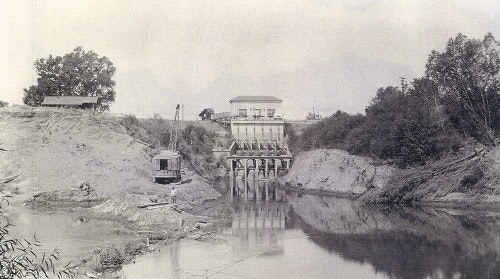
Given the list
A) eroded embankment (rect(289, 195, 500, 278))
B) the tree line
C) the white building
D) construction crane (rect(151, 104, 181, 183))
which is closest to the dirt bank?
construction crane (rect(151, 104, 181, 183))

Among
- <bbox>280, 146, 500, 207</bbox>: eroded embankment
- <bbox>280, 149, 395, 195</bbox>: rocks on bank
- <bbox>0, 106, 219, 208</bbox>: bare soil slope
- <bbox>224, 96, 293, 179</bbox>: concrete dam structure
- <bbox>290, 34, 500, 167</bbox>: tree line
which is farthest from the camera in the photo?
<bbox>224, 96, 293, 179</bbox>: concrete dam structure

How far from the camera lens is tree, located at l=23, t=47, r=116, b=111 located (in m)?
53.9

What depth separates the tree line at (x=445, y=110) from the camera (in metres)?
40.4

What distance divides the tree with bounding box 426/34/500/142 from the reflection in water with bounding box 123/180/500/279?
1216 cm

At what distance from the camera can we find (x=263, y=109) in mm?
71250

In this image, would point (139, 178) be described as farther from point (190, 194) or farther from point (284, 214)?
point (284, 214)

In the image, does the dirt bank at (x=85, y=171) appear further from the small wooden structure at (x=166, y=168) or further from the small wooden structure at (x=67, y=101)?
the small wooden structure at (x=67, y=101)

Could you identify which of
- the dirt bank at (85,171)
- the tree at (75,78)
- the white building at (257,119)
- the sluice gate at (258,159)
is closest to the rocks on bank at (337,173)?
the sluice gate at (258,159)

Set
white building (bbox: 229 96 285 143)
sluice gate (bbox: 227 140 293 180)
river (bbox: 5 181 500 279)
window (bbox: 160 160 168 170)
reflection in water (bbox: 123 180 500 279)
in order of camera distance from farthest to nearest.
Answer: white building (bbox: 229 96 285 143)
sluice gate (bbox: 227 140 293 180)
window (bbox: 160 160 168 170)
river (bbox: 5 181 500 279)
reflection in water (bbox: 123 180 500 279)

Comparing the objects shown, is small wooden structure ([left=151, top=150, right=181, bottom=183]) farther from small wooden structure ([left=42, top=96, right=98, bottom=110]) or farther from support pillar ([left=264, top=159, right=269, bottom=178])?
support pillar ([left=264, top=159, right=269, bottom=178])

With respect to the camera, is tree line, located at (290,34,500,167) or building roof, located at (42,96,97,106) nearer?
tree line, located at (290,34,500,167)

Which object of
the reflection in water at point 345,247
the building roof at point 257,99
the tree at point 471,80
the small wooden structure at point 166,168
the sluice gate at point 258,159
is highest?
the building roof at point 257,99

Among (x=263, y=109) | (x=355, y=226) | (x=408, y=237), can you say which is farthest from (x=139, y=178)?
(x=263, y=109)

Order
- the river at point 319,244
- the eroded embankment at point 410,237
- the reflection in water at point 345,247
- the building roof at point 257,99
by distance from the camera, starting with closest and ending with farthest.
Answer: the reflection in water at point 345,247, the river at point 319,244, the eroded embankment at point 410,237, the building roof at point 257,99
